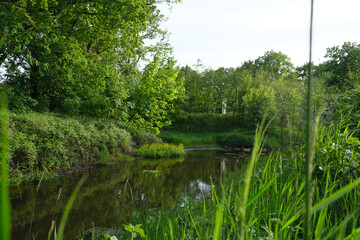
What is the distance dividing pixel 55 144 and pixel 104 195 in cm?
293

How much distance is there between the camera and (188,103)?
1197 inches

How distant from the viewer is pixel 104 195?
697 centimetres

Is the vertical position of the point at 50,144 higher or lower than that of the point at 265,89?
lower

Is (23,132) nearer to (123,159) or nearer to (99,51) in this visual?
(123,159)

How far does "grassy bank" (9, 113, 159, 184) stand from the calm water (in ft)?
1.79

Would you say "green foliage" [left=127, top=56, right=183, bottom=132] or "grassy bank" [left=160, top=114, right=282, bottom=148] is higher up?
"green foliage" [left=127, top=56, right=183, bottom=132]

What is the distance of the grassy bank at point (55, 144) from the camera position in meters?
7.34

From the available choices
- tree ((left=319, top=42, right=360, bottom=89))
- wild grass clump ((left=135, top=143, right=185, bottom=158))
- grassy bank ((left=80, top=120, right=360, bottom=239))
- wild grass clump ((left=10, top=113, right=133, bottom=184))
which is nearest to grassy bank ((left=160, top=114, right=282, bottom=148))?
wild grass clump ((left=135, top=143, right=185, bottom=158))

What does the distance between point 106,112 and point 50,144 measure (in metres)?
4.77

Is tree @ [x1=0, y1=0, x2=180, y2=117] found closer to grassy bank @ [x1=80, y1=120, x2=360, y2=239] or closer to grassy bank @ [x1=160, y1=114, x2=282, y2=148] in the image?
grassy bank @ [x1=80, y1=120, x2=360, y2=239]

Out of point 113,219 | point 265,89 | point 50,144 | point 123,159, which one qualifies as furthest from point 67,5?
point 265,89

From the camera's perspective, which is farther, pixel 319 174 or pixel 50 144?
pixel 50 144

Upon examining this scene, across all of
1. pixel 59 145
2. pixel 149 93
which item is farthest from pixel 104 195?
pixel 149 93

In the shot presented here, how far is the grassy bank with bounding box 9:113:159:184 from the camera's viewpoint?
24.1 feet
